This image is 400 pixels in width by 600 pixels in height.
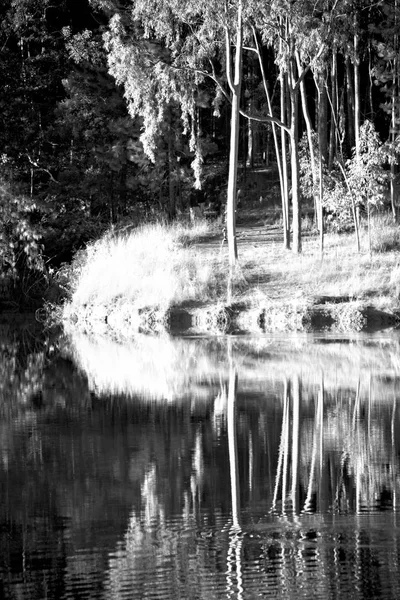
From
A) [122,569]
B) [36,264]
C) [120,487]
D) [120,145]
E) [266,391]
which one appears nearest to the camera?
[122,569]

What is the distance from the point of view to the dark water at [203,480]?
898cm

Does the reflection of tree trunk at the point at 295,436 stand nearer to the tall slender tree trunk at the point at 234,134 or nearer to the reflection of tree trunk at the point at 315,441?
the reflection of tree trunk at the point at 315,441

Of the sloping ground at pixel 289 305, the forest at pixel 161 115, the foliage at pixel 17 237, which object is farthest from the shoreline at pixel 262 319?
the foliage at pixel 17 237

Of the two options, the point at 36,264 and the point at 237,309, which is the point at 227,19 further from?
the point at 36,264

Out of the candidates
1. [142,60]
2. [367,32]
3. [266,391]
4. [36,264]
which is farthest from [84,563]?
[367,32]

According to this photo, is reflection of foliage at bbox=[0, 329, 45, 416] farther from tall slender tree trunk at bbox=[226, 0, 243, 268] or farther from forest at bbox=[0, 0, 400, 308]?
forest at bbox=[0, 0, 400, 308]

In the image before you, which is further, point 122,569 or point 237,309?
point 237,309

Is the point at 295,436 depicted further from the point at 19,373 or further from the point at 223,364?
the point at 19,373

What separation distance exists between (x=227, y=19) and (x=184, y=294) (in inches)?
321

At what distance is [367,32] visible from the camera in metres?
42.1

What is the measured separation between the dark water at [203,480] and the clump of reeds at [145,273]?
361 inches

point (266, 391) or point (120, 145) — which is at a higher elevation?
point (120, 145)

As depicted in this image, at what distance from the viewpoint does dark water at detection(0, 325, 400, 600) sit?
898 cm

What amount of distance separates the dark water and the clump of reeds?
30.0 ft
